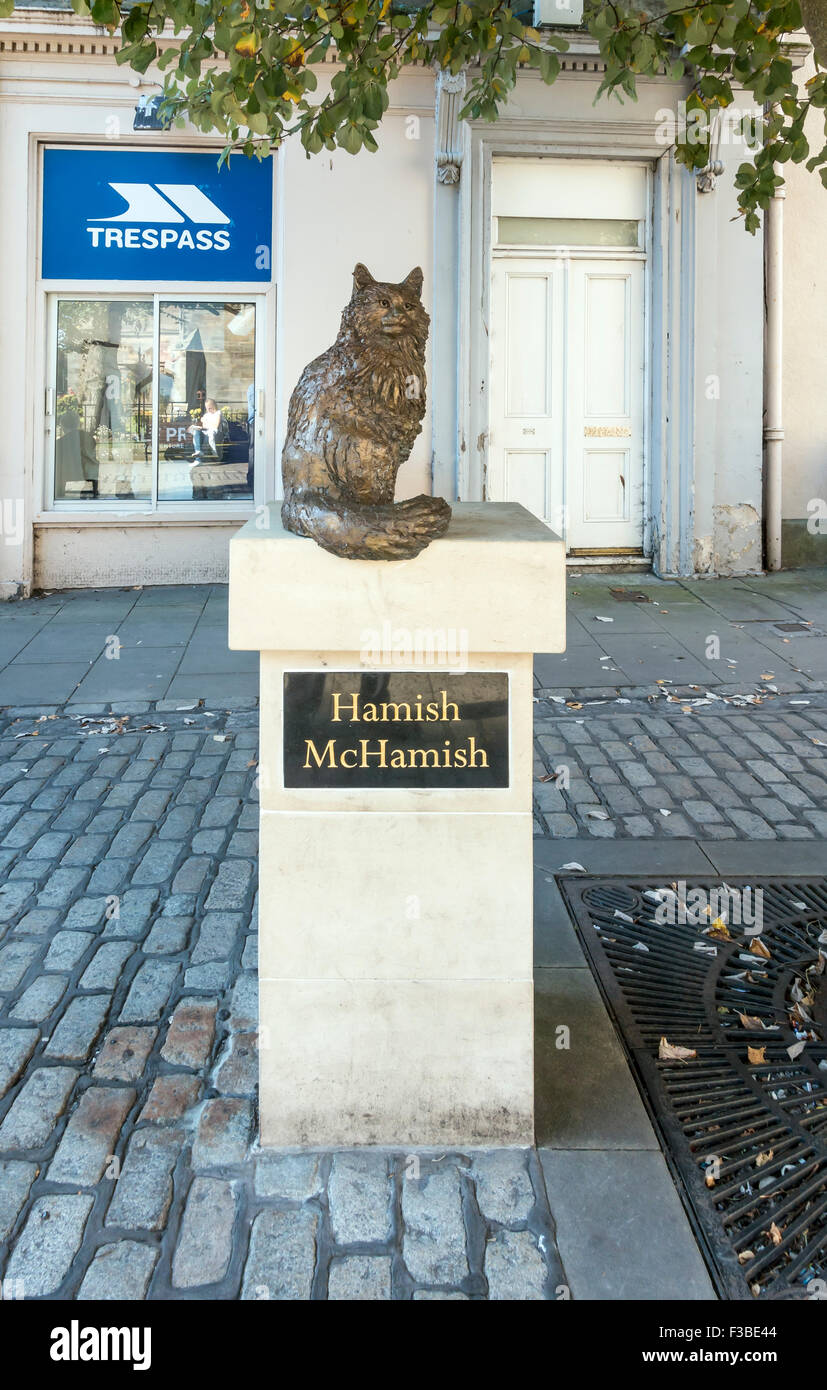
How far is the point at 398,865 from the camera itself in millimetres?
3020

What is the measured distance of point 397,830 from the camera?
3.01 metres

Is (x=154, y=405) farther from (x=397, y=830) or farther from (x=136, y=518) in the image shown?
(x=397, y=830)

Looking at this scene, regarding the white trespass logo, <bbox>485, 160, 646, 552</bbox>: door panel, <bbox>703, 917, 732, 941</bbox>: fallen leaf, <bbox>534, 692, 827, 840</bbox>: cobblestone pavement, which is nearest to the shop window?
the white trespass logo

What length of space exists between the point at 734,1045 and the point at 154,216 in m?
9.73

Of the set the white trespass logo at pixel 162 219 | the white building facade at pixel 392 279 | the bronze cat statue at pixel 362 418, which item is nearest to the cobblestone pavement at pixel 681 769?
the bronze cat statue at pixel 362 418

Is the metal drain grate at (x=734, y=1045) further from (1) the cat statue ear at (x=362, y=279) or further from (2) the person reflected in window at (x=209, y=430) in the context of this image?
(2) the person reflected in window at (x=209, y=430)

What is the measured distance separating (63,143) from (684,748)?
823 centimetres

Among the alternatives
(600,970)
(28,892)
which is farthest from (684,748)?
(28,892)

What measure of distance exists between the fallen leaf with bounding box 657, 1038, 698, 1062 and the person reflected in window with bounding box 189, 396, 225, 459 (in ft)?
29.2

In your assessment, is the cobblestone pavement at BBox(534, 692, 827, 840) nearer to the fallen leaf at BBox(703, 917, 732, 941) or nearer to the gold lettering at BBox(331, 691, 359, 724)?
the fallen leaf at BBox(703, 917, 732, 941)

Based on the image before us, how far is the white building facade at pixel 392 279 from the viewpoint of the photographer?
1059 centimetres

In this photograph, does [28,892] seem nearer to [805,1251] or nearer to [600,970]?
[600,970]

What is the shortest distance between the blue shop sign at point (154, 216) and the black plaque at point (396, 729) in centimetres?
908

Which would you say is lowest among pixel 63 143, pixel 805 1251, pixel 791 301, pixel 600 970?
pixel 805 1251
